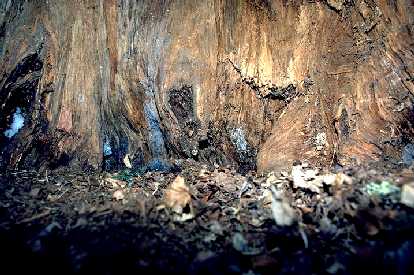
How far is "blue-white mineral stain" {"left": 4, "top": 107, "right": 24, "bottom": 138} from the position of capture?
11.7 ft

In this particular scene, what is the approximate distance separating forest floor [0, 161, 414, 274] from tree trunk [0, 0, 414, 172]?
2.71 ft

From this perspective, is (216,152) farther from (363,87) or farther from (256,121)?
(363,87)

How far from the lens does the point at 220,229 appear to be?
7.16ft

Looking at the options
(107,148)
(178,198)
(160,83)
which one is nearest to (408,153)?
(178,198)

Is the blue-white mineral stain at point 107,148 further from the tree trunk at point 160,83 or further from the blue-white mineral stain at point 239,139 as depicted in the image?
the blue-white mineral stain at point 239,139

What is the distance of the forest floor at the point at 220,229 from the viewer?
69.3 inches

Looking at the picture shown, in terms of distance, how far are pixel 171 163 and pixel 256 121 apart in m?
1.12

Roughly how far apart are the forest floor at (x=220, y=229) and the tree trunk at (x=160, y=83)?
83 cm

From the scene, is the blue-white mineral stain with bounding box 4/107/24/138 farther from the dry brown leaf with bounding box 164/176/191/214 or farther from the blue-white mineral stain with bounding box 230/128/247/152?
the blue-white mineral stain with bounding box 230/128/247/152

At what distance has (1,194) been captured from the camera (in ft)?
8.60

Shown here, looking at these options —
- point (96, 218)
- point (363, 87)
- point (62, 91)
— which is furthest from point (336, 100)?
point (62, 91)

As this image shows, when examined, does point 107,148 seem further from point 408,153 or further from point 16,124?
point 408,153

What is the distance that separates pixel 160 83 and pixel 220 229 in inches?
79.6

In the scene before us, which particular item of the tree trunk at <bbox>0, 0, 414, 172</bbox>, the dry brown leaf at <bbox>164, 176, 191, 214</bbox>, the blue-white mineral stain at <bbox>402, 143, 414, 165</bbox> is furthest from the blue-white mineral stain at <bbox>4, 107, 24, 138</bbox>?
the blue-white mineral stain at <bbox>402, 143, 414, 165</bbox>
